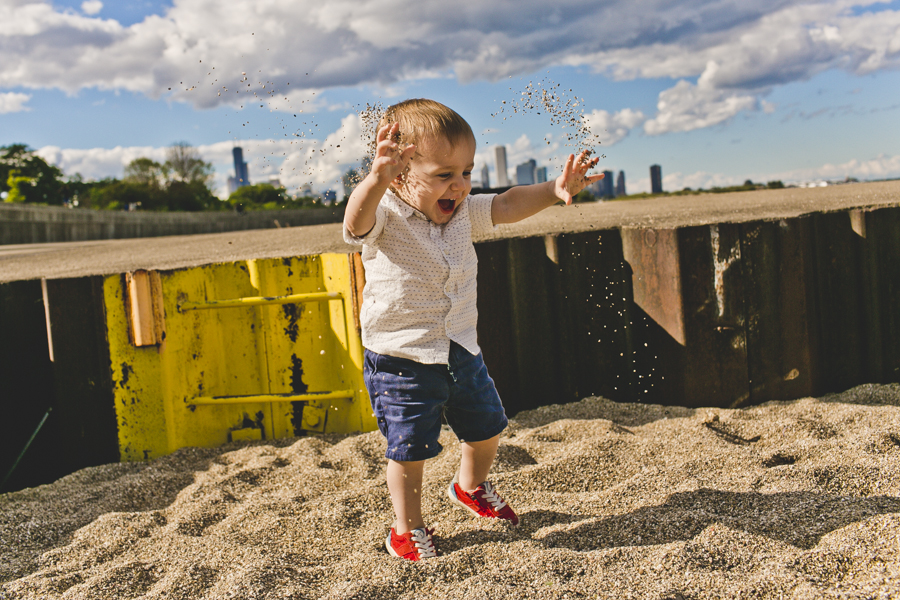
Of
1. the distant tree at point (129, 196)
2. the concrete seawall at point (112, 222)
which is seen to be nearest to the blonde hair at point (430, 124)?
the concrete seawall at point (112, 222)

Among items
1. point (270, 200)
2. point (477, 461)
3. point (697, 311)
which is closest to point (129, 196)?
point (270, 200)

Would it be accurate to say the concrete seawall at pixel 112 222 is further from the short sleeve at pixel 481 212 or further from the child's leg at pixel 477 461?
the child's leg at pixel 477 461

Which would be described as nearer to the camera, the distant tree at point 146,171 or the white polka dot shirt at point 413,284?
the white polka dot shirt at point 413,284

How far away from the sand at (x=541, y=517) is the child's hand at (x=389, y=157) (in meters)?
1.23

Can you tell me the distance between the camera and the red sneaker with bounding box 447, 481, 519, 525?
2.40m

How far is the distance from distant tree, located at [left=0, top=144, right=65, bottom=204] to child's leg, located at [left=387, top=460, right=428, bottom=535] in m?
68.0

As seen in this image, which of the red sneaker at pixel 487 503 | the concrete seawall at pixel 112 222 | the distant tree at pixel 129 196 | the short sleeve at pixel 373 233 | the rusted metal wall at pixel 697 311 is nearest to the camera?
the short sleeve at pixel 373 233

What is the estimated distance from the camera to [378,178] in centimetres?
200

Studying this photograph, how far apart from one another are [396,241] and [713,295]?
6.30 ft

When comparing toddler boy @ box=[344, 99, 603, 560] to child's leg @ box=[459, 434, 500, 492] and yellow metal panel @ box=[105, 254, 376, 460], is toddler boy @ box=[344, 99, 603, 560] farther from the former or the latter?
yellow metal panel @ box=[105, 254, 376, 460]

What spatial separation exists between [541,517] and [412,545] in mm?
513

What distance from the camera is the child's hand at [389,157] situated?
197 cm

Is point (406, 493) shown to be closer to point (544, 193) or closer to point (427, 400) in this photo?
point (427, 400)

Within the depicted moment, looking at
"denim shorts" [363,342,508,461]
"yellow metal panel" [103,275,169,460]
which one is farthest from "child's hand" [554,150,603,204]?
"yellow metal panel" [103,275,169,460]
